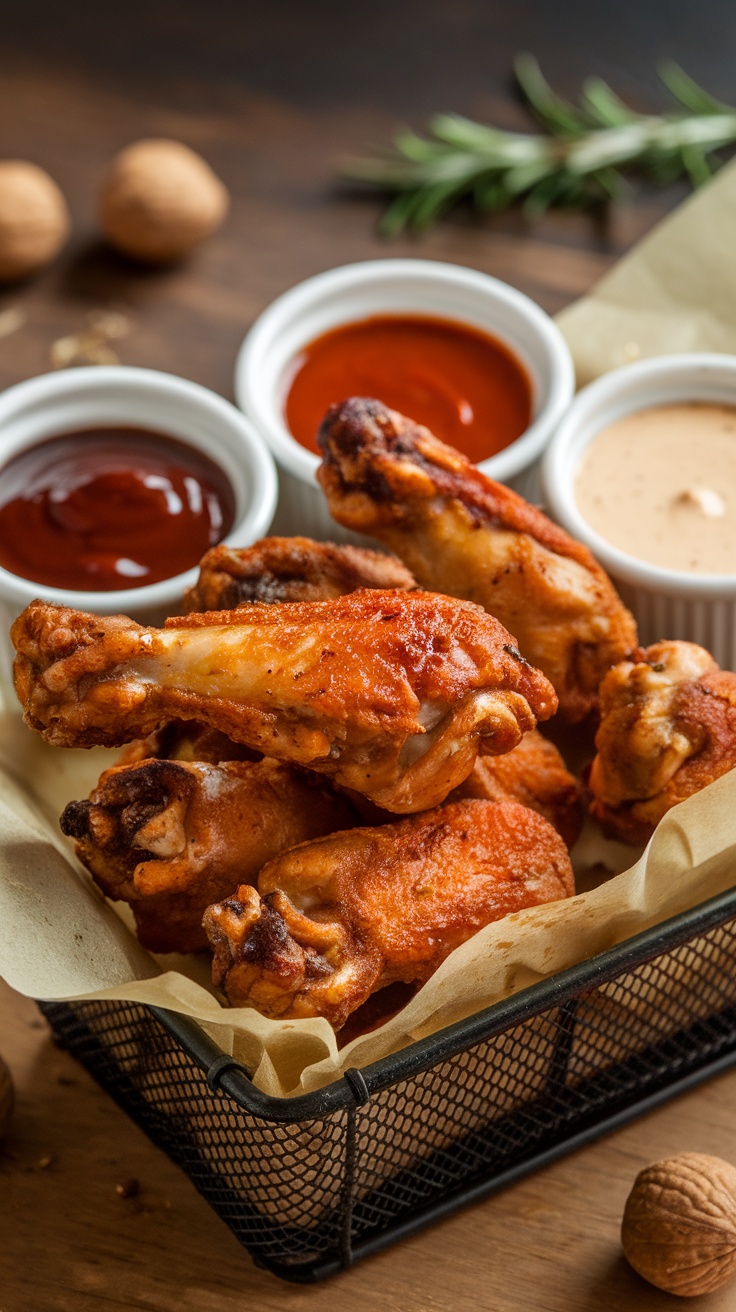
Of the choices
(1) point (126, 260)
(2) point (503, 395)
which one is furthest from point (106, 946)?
(1) point (126, 260)

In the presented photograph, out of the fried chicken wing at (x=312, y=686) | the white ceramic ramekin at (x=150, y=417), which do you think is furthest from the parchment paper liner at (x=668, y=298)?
the fried chicken wing at (x=312, y=686)

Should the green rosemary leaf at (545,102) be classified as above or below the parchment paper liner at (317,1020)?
above

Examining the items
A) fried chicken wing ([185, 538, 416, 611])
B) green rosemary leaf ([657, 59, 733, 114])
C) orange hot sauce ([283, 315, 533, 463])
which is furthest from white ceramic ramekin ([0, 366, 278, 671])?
green rosemary leaf ([657, 59, 733, 114])

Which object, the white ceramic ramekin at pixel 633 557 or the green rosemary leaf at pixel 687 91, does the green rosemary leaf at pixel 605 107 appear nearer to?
the green rosemary leaf at pixel 687 91

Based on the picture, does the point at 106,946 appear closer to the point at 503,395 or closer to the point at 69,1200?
the point at 69,1200

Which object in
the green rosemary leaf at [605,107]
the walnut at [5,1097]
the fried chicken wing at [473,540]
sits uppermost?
the fried chicken wing at [473,540]

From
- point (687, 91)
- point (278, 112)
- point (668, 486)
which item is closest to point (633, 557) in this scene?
point (668, 486)

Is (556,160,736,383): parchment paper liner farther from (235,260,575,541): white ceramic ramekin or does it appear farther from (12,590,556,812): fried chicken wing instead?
(12,590,556,812): fried chicken wing
